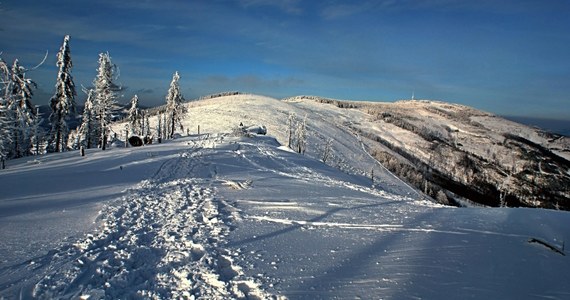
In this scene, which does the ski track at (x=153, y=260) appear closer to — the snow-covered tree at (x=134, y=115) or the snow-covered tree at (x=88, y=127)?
the snow-covered tree at (x=88, y=127)

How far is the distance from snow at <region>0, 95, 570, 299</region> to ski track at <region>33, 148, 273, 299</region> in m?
0.04

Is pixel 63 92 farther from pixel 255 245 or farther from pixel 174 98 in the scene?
pixel 255 245

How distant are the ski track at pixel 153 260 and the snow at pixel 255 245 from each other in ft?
0.12

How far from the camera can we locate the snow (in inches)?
277

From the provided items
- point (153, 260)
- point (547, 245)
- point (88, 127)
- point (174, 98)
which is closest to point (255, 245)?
point (153, 260)

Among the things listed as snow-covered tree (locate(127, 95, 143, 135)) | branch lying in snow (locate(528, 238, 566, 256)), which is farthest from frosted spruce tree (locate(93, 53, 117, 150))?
branch lying in snow (locate(528, 238, 566, 256))

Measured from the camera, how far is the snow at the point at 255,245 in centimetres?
704

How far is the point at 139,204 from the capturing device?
47.1ft

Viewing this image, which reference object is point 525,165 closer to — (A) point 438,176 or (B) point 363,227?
(A) point 438,176

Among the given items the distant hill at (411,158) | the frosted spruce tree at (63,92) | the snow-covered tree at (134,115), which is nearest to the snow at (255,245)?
the frosted spruce tree at (63,92)

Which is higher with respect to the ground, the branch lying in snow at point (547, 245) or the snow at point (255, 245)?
the branch lying in snow at point (547, 245)

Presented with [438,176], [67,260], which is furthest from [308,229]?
[438,176]

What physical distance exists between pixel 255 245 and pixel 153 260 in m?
2.80

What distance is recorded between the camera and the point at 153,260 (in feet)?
27.7
